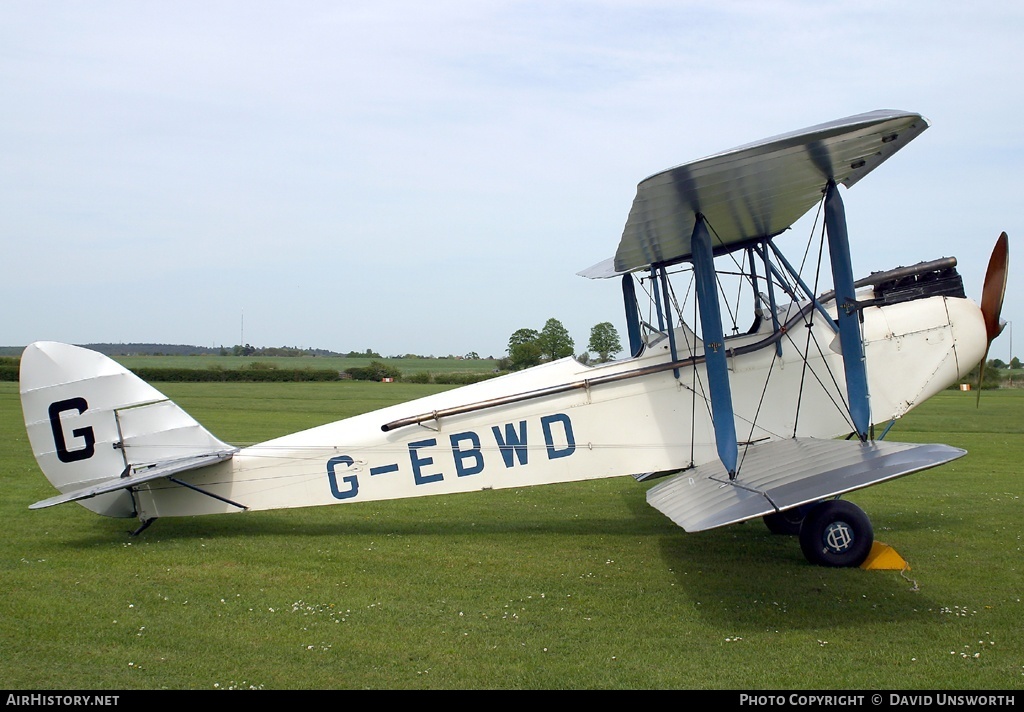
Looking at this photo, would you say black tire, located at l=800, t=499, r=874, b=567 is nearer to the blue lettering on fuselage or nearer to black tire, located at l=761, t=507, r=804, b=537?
black tire, located at l=761, t=507, r=804, b=537

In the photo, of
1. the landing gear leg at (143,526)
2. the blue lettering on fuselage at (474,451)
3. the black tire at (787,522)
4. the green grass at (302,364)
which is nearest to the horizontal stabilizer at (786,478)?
the blue lettering on fuselage at (474,451)

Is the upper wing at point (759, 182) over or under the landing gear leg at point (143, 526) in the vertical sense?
over

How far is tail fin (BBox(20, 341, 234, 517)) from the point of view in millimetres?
7477

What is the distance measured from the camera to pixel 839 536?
639 cm

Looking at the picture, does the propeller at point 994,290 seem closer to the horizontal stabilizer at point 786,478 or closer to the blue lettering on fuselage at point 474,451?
the horizontal stabilizer at point 786,478

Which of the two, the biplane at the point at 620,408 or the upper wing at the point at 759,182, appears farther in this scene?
the biplane at the point at 620,408

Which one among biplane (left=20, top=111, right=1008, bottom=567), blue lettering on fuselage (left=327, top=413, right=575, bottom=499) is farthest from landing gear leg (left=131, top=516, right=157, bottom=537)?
blue lettering on fuselage (left=327, top=413, right=575, bottom=499)

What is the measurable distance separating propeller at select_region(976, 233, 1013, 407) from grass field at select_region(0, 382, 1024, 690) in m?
1.86

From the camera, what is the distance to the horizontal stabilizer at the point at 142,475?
22.5 ft

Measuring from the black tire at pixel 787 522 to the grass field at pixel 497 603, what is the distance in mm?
164

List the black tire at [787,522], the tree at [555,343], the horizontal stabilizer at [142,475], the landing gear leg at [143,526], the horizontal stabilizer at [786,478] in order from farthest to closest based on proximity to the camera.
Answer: the tree at [555,343] → the black tire at [787,522] → the landing gear leg at [143,526] → the horizontal stabilizer at [142,475] → the horizontal stabilizer at [786,478]
